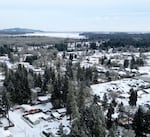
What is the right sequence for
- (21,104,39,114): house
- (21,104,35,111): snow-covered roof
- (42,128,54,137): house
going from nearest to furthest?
(42,128,54,137): house, (21,104,39,114): house, (21,104,35,111): snow-covered roof

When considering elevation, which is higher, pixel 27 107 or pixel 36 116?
pixel 27 107

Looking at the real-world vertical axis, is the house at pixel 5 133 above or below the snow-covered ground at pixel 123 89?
below

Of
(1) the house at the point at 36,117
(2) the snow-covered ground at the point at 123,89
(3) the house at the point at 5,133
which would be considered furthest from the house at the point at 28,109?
(2) the snow-covered ground at the point at 123,89

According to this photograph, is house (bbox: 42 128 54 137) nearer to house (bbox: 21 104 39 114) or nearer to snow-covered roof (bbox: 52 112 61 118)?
snow-covered roof (bbox: 52 112 61 118)

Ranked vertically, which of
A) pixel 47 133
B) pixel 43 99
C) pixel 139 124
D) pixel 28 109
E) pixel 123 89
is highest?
pixel 139 124

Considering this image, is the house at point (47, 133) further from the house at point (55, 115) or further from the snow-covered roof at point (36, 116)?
the house at point (55, 115)

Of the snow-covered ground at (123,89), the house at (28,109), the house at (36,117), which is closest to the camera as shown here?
the house at (36,117)

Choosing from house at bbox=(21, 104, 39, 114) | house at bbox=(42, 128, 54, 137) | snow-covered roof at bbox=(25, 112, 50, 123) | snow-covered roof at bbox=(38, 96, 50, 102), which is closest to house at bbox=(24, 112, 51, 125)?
snow-covered roof at bbox=(25, 112, 50, 123)

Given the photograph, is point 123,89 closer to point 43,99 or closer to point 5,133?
point 43,99

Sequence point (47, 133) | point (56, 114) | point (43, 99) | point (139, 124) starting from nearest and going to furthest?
point (139, 124) → point (47, 133) → point (56, 114) → point (43, 99)

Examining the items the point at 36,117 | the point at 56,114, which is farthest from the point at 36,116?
the point at 56,114

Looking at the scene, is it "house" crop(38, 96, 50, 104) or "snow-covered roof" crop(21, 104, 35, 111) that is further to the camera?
"house" crop(38, 96, 50, 104)
